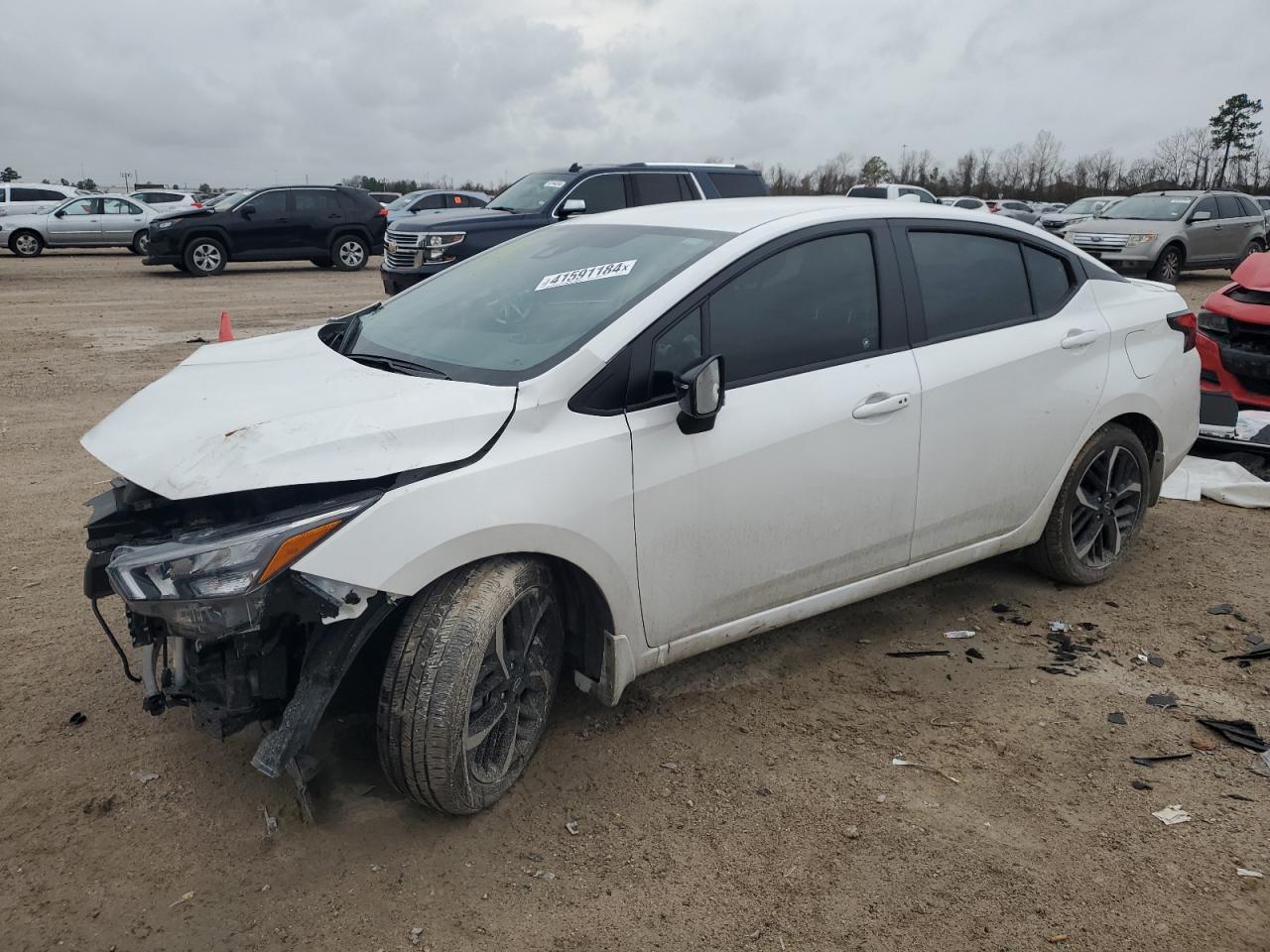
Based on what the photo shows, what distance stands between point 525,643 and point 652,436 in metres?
0.72

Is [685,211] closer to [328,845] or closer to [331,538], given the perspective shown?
[331,538]

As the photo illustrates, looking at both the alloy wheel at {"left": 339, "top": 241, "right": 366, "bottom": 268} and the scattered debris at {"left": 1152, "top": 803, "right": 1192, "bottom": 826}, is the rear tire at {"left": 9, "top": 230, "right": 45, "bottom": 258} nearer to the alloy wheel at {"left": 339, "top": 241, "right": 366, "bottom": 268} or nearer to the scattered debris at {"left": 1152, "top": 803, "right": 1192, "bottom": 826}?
the alloy wheel at {"left": 339, "top": 241, "right": 366, "bottom": 268}

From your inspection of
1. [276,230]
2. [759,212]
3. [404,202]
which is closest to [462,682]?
[759,212]

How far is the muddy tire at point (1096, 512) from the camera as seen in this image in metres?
4.36

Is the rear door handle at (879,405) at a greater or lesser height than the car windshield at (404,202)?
lesser

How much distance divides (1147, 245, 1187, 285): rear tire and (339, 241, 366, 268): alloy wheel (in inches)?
605

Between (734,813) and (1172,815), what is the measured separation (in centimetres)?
130

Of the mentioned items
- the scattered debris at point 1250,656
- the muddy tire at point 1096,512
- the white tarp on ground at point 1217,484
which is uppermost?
the muddy tire at point 1096,512

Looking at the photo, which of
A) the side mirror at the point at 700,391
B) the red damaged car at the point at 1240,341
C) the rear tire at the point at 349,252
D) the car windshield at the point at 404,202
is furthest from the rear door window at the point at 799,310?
the car windshield at the point at 404,202

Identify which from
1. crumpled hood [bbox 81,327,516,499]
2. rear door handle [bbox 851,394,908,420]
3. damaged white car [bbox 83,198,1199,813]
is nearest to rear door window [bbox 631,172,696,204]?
damaged white car [bbox 83,198,1199,813]

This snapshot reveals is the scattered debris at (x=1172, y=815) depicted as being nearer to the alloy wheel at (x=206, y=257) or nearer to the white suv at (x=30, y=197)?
the alloy wheel at (x=206, y=257)

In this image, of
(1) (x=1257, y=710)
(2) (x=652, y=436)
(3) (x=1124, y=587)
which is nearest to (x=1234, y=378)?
(3) (x=1124, y=587)

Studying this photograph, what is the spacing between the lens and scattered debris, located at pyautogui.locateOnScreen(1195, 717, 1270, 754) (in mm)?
3371

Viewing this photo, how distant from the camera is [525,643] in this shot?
295 centimetres
